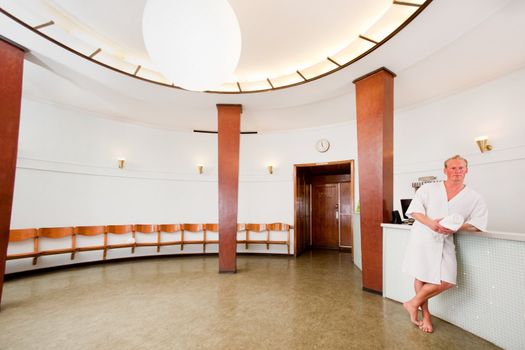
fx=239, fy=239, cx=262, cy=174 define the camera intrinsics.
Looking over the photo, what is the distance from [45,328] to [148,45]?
3.23 m

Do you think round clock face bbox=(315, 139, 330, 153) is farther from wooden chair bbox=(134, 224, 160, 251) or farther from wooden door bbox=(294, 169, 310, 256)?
wooden chair bbox=(134, 224, 160, 251)

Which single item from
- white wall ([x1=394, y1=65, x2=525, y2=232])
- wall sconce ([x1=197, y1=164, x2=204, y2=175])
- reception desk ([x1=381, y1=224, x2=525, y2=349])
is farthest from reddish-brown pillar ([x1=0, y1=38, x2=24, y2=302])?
white wall ([x1=394, y1=65, x2=525, y2=232])

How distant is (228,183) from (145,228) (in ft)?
9.57

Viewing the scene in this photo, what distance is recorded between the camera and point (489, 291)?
237 centimetres

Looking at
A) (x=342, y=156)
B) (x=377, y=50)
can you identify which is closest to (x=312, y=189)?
(x=342, y=156)

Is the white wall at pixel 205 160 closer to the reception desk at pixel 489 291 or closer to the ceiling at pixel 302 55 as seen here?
the ceiling at pixel 302 55

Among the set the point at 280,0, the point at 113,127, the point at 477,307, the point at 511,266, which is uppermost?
the point at 280,0

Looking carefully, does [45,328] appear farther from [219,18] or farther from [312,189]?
[312,189]

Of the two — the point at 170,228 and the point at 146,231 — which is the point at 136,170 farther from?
the point at 170,228

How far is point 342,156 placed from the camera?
6402mm

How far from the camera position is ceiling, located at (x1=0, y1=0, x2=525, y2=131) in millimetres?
3076

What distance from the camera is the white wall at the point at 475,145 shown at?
3.99 meters

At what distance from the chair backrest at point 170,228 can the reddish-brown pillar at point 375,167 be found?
4829 mm

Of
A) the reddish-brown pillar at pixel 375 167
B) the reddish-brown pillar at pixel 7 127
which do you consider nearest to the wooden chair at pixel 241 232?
the reddish-brown pillar at pixel 375 167
